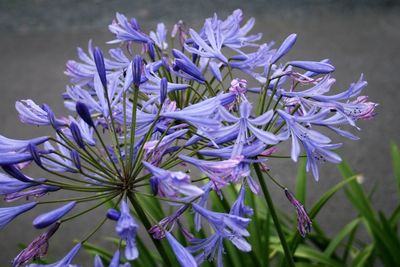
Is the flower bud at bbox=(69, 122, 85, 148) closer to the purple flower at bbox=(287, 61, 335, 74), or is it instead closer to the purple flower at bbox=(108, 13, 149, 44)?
the purple flower at bbox=(108, 13, 149, 44)

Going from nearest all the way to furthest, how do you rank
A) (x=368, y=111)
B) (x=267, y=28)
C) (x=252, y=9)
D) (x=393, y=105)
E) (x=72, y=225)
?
1. (x=368, y=111)
2. (x=72, y=225)
3. (x=393, y=105)
4. (x=267, y=28)
5. (x=252, y=9)

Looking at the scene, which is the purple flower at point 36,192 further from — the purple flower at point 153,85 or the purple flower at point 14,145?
the purple flower at point 153,85

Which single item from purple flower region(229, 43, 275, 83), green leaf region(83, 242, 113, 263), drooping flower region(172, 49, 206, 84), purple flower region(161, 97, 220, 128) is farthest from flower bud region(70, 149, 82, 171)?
green leaf region(83, 242, 113, 263)

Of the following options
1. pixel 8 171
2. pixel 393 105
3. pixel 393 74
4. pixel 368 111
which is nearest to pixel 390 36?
pixel 393 74

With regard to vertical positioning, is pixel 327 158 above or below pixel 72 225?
above

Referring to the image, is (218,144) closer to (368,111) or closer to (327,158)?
(327,158)

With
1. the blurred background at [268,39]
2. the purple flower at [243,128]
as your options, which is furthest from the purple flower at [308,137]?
the blurred background at [268,39]

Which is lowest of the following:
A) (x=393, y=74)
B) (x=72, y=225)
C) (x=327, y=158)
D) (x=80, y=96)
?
(x=72, y=225)

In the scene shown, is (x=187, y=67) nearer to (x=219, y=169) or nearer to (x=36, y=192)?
(x=219, y=169)
